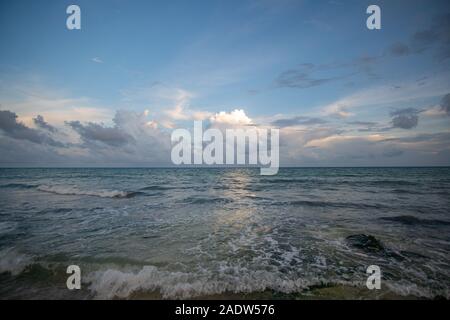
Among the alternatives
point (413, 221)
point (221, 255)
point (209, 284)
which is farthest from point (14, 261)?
point (413, 221)

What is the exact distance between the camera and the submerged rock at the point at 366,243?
825 centimetres

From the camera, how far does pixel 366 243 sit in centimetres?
862

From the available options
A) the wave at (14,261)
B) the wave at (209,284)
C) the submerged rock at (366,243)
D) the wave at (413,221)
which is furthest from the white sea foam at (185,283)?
the wave at (413,221)

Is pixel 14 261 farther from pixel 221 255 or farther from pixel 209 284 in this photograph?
pixel 221 255

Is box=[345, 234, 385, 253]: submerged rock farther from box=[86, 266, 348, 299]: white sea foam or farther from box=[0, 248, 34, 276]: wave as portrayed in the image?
box=[0, 248, 34, 276]: wave

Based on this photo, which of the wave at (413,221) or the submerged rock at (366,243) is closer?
the submerged rock at (366,243)

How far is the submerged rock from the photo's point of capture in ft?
27.1

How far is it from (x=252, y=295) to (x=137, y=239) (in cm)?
624

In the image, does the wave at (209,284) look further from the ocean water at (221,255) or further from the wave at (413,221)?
the wave at (413,221)

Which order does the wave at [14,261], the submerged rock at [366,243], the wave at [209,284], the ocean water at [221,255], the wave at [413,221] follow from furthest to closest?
the wave at [413,221] → the submerged rock at [366,243] → the wave at [14,261] → the ocean water at [221,255] → the wave at [209,284]

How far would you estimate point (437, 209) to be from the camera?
1522 centimetres

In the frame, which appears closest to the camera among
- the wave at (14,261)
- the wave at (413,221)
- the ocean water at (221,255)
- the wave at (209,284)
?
the wave at (209,284)

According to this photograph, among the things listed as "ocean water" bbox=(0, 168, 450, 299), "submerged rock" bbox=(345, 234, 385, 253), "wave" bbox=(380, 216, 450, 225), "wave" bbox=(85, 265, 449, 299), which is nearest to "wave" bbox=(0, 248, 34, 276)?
"ocean water" bbox=(0, 168, 450, 299)
